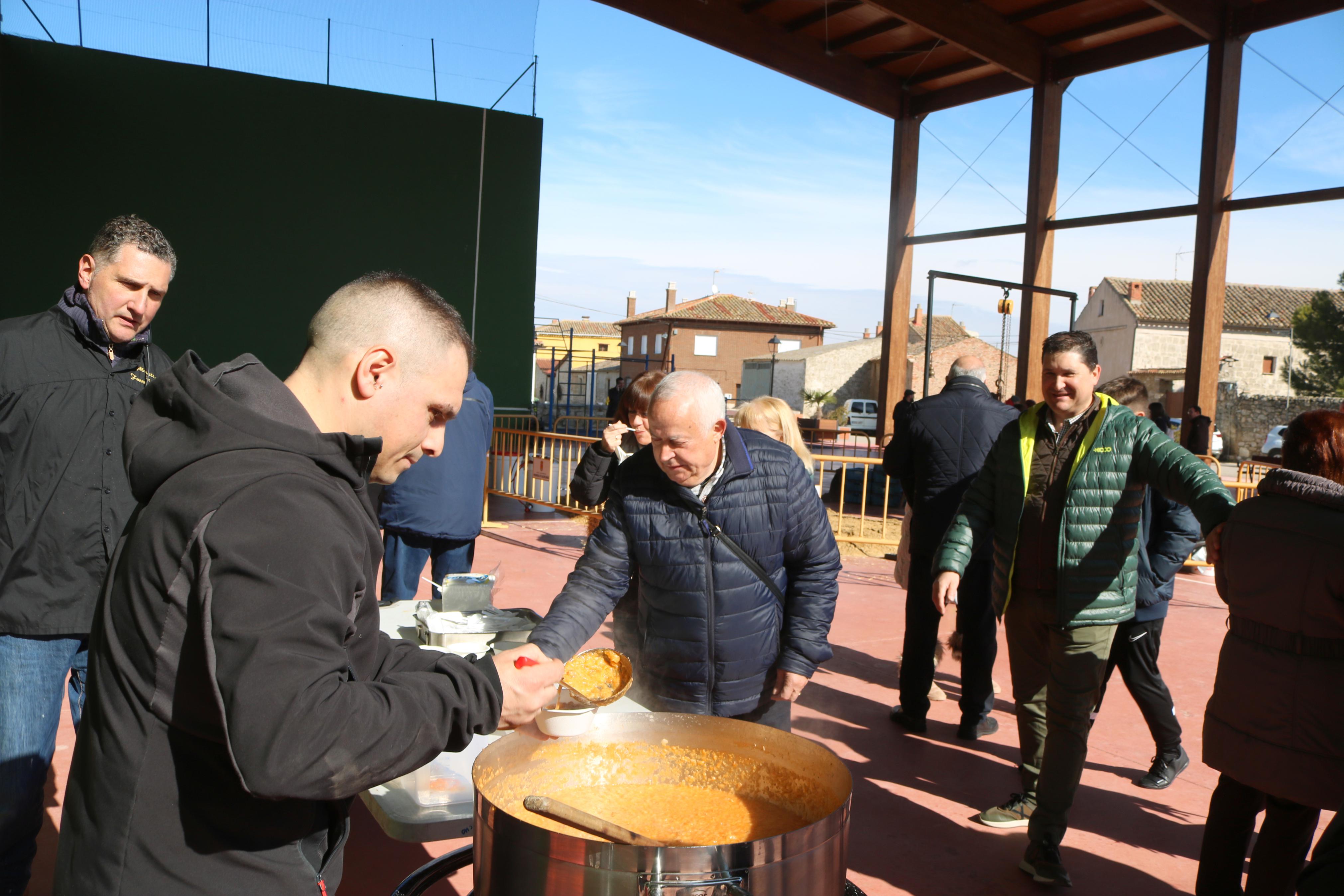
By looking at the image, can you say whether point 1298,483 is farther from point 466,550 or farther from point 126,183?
point 126,183

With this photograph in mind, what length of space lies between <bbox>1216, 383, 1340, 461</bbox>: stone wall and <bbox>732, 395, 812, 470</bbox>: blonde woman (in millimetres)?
38863

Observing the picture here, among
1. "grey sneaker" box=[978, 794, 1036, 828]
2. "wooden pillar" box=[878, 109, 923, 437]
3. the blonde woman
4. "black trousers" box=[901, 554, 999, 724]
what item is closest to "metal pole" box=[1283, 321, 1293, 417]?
"wooden pillar" box=[878, 109, 923, 437]

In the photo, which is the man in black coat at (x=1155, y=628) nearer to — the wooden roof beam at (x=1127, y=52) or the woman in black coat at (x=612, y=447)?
the woman in black coat at (x=612, y=447)

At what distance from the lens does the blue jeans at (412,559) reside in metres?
4.59

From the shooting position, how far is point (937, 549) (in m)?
5.02

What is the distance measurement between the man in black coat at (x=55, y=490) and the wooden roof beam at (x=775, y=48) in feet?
41.2

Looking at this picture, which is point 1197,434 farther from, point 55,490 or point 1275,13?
point 55,490

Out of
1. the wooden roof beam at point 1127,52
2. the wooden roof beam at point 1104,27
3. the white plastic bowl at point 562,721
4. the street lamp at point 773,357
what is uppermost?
the wooden roof beam at point 1104,27

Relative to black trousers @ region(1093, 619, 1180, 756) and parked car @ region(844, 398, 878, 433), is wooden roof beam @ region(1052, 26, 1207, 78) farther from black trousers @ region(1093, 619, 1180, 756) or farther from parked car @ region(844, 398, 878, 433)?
parked car @ region(844, 398, 878, 433)

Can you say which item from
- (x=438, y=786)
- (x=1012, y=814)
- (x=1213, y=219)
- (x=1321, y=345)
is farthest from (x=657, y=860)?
(x=1321, y=345)

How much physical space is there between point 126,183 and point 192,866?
14.1 meters

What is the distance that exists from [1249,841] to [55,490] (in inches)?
154

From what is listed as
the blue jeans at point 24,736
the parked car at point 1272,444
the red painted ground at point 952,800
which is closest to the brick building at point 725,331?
the parked car at point 1272,444

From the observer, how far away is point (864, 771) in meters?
4.47
